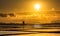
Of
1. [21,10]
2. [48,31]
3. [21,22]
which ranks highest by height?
[21,10]

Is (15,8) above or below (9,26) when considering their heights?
above

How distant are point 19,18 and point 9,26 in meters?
0.14

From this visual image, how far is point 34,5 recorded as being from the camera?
1.50 m

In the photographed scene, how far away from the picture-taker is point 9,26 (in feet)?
4.75

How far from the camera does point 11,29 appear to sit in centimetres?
145

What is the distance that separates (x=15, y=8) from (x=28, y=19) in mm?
184

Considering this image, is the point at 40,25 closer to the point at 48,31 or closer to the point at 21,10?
the point at 48,31

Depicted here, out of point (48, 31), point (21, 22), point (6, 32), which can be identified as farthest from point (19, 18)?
point (48, 31)

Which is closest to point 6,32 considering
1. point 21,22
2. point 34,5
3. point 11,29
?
point 11,29

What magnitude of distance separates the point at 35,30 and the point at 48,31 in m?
0.14

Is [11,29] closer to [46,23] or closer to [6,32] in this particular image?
[6,32]

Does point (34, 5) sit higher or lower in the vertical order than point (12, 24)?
higher

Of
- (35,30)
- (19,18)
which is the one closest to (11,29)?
(19,18)

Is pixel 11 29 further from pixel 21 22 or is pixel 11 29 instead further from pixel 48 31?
pixel 48 31
